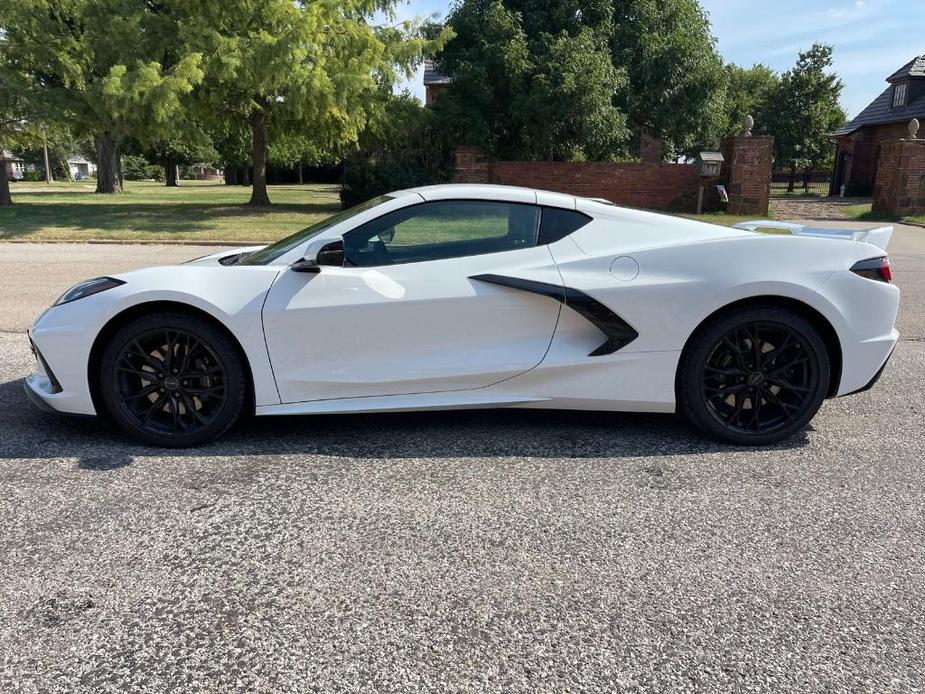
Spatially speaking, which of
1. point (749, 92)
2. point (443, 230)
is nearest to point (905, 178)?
point (443, 230)

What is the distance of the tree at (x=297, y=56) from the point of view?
17.1 metres

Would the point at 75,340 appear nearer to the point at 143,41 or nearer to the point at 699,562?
the point at 699,562

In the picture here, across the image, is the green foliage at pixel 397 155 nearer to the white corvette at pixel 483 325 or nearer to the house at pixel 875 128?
the white corvette at pixel 483 325

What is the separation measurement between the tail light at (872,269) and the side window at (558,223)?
1.47m

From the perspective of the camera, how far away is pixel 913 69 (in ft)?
116

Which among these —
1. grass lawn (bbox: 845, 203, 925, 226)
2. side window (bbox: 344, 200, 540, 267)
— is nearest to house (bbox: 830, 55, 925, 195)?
grass lawn (bbox: 845, 203, 925, 226)

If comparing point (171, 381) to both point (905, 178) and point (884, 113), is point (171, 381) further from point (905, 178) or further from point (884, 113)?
point (884, 113)

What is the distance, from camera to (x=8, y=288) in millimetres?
8898

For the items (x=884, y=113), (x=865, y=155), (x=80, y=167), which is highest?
(x=884, y=113)

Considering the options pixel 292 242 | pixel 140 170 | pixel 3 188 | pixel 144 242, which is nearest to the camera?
pixel 292 242

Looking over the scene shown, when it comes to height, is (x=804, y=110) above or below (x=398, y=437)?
above

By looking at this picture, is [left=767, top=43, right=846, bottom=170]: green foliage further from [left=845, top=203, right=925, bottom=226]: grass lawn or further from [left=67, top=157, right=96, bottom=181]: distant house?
[left=67, top=157, right=96, bottom=181]: distant house

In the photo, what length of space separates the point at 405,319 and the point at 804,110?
1687 inches

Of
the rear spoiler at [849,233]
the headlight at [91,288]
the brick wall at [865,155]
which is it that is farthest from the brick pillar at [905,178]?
the headlight at [91,288]
